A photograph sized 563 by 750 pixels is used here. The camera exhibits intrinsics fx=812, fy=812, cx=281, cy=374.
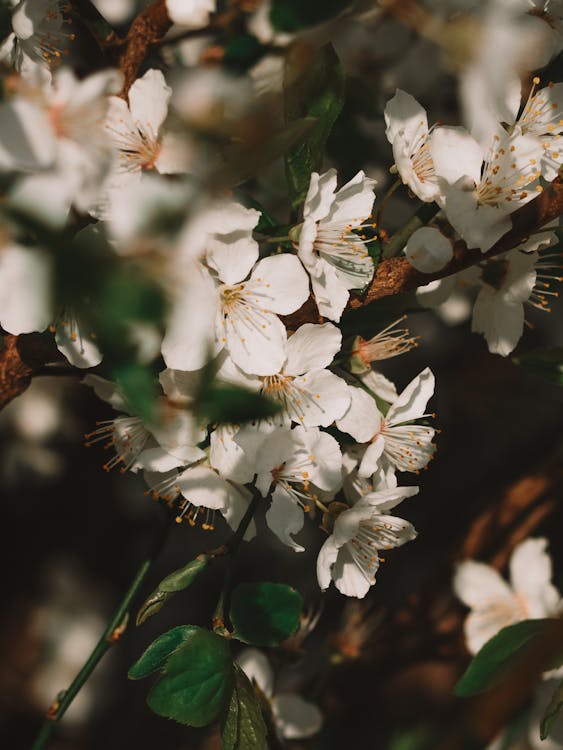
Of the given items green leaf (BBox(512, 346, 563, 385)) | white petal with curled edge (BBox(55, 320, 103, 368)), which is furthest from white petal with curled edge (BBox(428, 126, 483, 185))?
white petal with curled edge (BBox(55, 320, 103, 368))

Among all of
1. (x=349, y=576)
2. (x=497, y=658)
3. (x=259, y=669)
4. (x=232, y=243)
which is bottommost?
(x=259, y=669)

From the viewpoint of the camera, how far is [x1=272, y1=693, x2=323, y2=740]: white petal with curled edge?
101cm

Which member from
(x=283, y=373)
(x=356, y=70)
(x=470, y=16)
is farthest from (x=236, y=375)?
(x=356, y=70)

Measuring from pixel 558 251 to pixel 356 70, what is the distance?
1.48 feet

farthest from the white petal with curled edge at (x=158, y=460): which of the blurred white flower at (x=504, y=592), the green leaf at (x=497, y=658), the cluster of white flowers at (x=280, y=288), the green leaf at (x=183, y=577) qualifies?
the blurred white flower at (x=504, y=592)

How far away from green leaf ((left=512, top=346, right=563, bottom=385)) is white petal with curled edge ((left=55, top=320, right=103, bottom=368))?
0.44m

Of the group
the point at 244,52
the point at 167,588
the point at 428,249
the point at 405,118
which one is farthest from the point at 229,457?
the point at 244,52

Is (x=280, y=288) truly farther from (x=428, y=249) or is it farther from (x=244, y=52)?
(x=244, y=52)

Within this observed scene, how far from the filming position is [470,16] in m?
0.60

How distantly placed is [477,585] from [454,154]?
0.65 meters

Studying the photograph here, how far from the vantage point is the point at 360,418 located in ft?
Result: 2.32

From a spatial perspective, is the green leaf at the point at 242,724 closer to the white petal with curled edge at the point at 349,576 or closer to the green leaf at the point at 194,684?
the green leaf at the point at 194,684

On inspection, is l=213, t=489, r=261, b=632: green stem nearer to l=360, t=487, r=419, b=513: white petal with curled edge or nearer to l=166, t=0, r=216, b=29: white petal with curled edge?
l=360, t=487, r=419, b=513: white petal with curled edge

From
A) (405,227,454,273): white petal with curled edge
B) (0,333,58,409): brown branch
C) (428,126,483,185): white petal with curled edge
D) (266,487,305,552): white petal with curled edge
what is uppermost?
(428,126,483,185): white petal with curled edge
